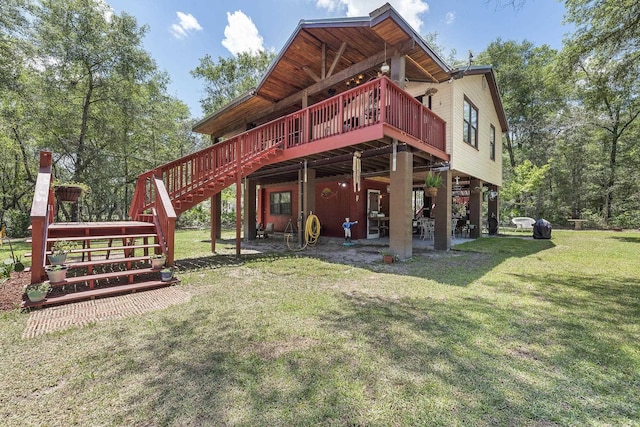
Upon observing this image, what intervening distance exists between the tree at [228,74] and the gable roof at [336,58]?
18181 mm

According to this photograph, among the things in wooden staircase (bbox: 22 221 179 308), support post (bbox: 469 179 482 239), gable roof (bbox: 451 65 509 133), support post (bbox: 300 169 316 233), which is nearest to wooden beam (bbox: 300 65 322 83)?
support post (bbox: 300 169 316 233)

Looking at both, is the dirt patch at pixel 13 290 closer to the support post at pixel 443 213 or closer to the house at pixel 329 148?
the house at pixel 329 148

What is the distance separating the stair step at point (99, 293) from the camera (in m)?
3.81

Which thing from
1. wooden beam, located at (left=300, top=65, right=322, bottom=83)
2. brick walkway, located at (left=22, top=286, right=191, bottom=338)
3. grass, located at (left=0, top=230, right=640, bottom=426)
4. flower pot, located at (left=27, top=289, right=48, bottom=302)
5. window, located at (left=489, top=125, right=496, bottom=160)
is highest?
wooden beam, located at (left=300, top=65, right=322, bottom=83)

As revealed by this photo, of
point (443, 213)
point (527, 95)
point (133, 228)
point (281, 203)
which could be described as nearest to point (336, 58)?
point (443, 213)

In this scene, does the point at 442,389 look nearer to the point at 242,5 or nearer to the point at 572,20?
the point at 572,20

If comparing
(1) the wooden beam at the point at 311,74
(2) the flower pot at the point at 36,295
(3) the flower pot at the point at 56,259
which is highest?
(1) the wooden beam at the point at 311,74

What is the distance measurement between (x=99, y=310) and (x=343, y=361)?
11.3 feet

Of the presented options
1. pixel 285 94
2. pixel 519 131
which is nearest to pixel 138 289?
pixel 285 94

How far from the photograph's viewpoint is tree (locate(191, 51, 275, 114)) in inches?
1029

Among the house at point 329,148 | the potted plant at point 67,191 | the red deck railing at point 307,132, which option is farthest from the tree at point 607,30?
the potted plant at point 67,191

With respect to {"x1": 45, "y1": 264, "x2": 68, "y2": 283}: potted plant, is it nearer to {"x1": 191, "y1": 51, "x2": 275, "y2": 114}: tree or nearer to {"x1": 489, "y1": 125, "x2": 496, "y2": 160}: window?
{"x1": 489, "y1": 125, "x2": 496, "y2": 160}: window

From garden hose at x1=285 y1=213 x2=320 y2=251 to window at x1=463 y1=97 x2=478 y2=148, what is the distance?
619 cm

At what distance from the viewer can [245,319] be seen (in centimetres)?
345
